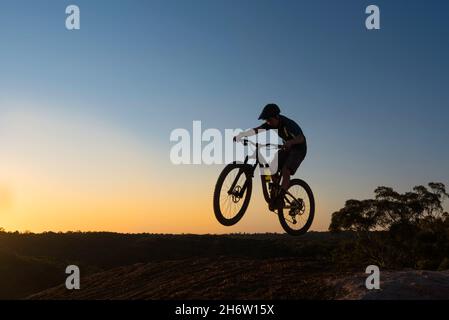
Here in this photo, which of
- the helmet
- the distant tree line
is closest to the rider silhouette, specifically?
the helmet

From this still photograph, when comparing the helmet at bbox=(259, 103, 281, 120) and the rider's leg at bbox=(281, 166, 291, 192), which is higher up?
the helmet at bbox=(259, 103, 281, 120)

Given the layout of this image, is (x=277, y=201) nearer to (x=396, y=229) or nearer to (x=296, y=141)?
(x=296, y=141)

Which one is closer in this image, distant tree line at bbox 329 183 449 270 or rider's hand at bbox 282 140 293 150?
rider's hand at bbox 282 140 293 150

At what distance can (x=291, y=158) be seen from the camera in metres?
13.2

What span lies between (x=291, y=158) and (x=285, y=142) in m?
0.59

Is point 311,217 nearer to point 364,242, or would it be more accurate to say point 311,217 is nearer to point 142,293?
point 142,293

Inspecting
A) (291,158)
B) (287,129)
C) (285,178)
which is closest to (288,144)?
(287,129)

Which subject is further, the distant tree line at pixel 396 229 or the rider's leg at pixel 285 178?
the distant tree line at pixel 396 229

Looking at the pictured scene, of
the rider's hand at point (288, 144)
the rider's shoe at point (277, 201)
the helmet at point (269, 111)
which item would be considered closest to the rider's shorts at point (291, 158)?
the rider's hand at point (288, 144)

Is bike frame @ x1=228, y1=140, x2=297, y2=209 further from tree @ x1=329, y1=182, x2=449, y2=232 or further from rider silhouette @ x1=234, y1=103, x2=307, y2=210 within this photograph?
tree @ x1=329, y1=182, x2=449, y2=232

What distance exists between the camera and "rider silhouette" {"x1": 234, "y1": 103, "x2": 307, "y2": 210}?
40.5 ft

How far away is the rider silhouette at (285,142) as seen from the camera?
1234cm

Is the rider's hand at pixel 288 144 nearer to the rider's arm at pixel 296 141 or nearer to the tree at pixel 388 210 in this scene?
the rider's arm at pixel 296 141
